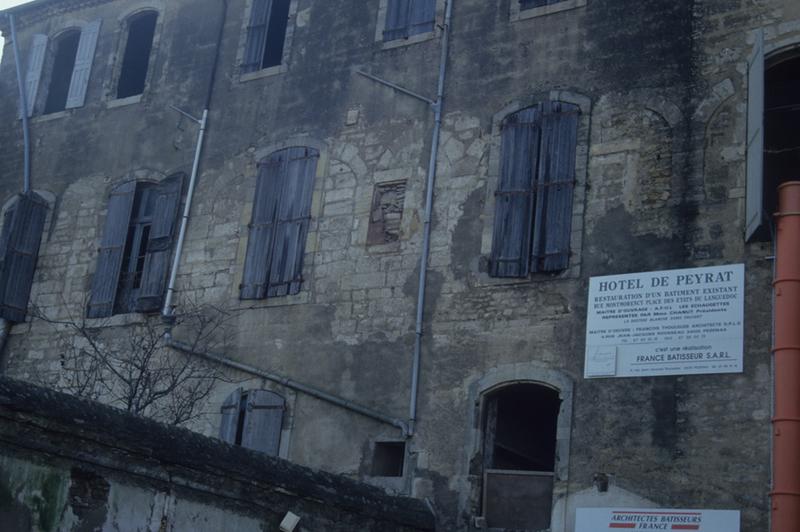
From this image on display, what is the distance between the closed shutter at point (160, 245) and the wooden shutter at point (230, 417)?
2.02 m

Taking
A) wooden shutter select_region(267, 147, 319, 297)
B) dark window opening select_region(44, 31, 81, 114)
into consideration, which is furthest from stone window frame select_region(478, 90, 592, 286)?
dark window opening select_region(44, 31, 81, 114)

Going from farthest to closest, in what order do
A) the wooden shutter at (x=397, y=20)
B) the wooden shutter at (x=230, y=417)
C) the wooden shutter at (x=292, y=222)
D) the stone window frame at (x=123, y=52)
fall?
the stone window frame at (x=123, y=52) < the wooden shutter at (x=397, y=20) < the wooden shutter at (x=292, y=222) < the wooden shutter at (x=230, y=417)

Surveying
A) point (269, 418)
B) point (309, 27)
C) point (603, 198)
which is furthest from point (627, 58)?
point (269, 418)

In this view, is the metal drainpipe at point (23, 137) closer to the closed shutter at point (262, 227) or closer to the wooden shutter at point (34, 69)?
the wooden shutter at point (34, 69)

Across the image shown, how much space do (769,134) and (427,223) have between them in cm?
422

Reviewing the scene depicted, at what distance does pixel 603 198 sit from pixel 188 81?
7350 millimetres

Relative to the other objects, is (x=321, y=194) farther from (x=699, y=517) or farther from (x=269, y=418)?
(x=699, y=517)

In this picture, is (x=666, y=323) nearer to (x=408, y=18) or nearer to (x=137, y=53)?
(x=408, y=18)

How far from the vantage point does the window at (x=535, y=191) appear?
14.1 m

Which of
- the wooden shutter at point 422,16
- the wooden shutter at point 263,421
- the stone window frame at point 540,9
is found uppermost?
the wooden shutter at point 422,16

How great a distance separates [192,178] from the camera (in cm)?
1753

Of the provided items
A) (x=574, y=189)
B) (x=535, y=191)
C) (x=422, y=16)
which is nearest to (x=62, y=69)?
(x=422, y=16)

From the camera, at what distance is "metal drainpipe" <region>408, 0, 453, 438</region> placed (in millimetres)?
14398

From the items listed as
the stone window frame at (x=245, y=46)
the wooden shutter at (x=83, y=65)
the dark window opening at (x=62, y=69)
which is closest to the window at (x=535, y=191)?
the stone window frame at (x=245, y=46)
